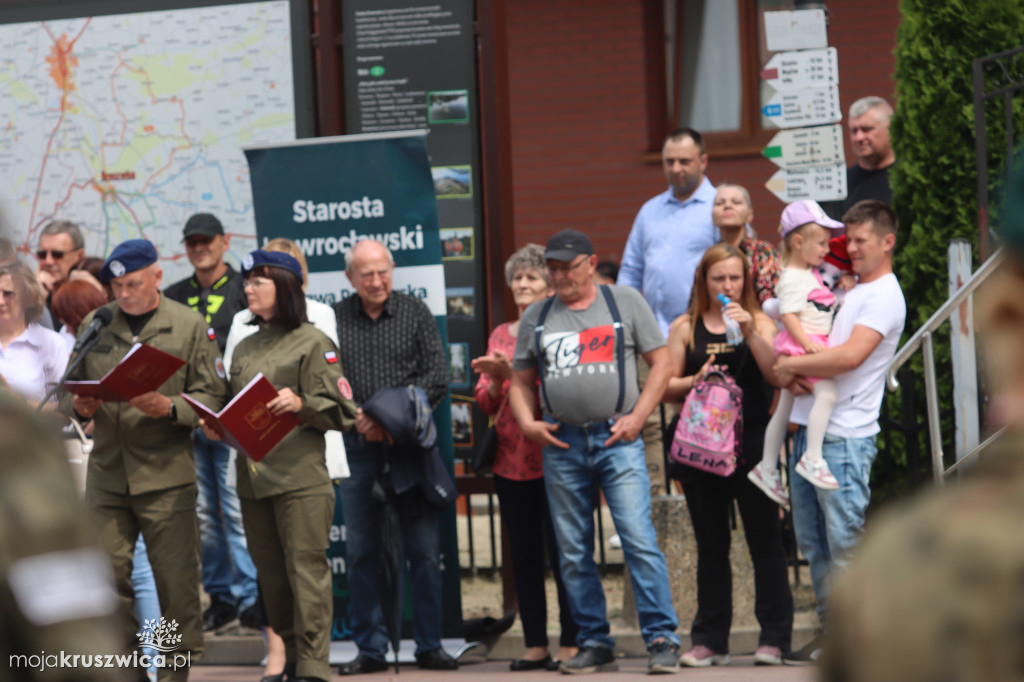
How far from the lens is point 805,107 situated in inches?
255

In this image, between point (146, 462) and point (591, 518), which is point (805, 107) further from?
point (146, 462)

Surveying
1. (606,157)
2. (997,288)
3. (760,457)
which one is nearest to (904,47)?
(760,457)

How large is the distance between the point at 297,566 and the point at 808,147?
3425mm

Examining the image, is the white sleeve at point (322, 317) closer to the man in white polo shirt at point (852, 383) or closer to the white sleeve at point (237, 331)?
the white sleeve at point (237, 331)

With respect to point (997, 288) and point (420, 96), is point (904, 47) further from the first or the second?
point (997, 288)

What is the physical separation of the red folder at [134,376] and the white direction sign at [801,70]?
3.41m

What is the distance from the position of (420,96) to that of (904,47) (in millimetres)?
2875

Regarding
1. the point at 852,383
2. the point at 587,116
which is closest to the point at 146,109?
the point at 852,383

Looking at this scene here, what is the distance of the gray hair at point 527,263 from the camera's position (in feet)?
22.3

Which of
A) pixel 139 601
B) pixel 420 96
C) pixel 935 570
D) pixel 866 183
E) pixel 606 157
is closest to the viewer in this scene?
pixel 935 570

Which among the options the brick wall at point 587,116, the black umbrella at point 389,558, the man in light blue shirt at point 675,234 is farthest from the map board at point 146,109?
the brick wall at point 587,116

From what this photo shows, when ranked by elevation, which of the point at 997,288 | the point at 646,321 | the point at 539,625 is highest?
the point at 997,288

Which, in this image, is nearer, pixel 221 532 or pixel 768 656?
pixel 768 656

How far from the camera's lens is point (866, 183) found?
7547 mm
